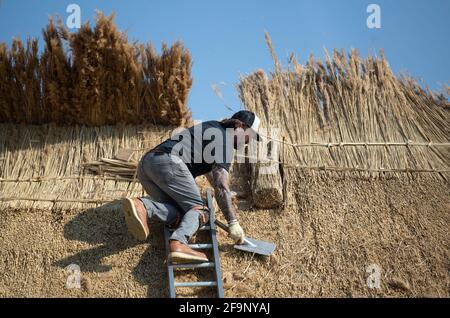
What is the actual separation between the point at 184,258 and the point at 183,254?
0.10 ft

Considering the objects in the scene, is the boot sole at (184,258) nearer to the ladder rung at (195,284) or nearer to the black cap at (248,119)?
the ladder rung at (195,284)

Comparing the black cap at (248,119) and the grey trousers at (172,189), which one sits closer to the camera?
the grey trousers at (172,189)

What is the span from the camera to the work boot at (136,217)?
3.79m

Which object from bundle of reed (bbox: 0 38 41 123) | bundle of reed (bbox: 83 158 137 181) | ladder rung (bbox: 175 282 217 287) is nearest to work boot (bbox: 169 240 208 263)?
ladder rung (bbox: 175 282 217 287)

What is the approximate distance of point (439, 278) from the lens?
3863mm

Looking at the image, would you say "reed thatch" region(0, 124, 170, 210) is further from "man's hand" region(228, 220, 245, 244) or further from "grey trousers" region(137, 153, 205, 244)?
"man's hand" region(228, 220, 245, 244)

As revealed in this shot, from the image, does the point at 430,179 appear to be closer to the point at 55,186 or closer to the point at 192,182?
the point at 192,182

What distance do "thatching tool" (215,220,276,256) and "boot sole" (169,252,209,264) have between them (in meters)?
0.32

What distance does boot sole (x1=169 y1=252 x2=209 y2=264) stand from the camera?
3.72 m

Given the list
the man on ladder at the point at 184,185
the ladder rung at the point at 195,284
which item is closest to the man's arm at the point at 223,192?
the man on ladder at the point at 184,185

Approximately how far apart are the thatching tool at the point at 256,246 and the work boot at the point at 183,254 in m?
0.31
